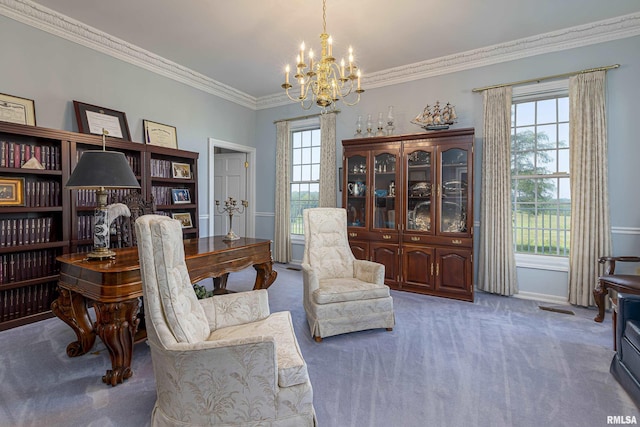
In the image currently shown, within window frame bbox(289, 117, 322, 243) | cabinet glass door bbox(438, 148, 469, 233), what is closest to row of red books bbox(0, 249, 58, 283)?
window frame bbox(289, 117, 322, 243)

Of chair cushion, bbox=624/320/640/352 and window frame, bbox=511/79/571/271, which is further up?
window frame, bbox=511/79/571/271

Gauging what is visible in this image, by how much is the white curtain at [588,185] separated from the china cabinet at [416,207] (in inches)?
41.5

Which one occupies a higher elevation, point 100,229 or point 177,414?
point 100,229

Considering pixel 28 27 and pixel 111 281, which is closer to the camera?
pixel 111 281

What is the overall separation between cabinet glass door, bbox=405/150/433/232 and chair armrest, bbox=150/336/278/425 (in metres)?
3.11

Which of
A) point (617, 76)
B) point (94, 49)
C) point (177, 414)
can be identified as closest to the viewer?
point (177, 414)

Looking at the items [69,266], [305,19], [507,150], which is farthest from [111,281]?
[507,150]

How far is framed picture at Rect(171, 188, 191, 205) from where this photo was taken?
4422mm

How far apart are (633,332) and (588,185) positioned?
2.08 m

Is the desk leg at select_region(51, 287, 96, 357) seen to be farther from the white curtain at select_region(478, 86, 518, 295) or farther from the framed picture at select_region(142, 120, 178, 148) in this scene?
the white curtain at select_region(478, 86, 518, 295)

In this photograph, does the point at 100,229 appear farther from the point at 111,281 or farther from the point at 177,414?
the point at 177,414

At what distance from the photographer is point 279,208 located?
18.8 ft

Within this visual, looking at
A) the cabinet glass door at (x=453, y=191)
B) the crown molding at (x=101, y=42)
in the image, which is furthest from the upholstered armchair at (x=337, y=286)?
the crown molding at (x=101, y=42)

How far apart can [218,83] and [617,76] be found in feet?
16.8
